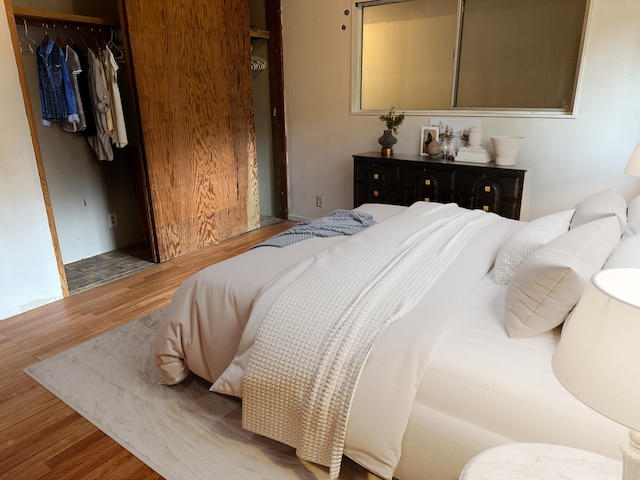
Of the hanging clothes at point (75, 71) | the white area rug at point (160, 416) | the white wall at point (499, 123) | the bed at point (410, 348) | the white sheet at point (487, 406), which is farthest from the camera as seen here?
the hanging clothes at point (75, 71)

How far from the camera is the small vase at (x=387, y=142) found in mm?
3996

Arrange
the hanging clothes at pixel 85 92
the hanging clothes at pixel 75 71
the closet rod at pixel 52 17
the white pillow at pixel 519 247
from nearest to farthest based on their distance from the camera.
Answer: the white pillow at pixel 519 247 → the closet rod at pixel 52 17 → the hanging clothes at pixel 75 71 → the hanging clothes at pixel 85 92

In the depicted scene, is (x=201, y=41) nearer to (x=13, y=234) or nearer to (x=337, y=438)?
(x=13, y=234)

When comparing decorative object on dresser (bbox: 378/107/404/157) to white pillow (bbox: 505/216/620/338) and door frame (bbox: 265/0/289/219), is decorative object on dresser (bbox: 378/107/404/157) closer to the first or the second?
door frame (bbox: 265/0/289/219)

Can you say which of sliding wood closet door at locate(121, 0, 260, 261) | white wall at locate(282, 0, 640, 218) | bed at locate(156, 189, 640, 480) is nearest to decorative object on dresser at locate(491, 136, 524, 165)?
white wall at locate(282, 0, 640, 218)

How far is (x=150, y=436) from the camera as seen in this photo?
186cm

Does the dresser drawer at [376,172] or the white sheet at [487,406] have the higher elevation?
the dresser drawer at [376,172]

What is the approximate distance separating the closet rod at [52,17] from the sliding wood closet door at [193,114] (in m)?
0.23

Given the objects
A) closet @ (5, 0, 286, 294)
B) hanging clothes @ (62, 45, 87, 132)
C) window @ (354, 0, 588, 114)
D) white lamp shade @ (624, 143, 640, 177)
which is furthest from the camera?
window @ (354, 0, 588, 114)

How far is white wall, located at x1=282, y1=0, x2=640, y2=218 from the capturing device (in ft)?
10.2

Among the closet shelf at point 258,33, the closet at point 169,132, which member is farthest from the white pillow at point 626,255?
the closet shelf at point 258,33

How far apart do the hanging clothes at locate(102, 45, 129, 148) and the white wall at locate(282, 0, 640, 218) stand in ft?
6.01

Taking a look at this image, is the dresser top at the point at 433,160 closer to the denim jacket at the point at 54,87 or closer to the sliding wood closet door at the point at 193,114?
the sliding wood closet door at the point at 193,114

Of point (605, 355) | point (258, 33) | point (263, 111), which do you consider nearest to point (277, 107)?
point (263, 111)
